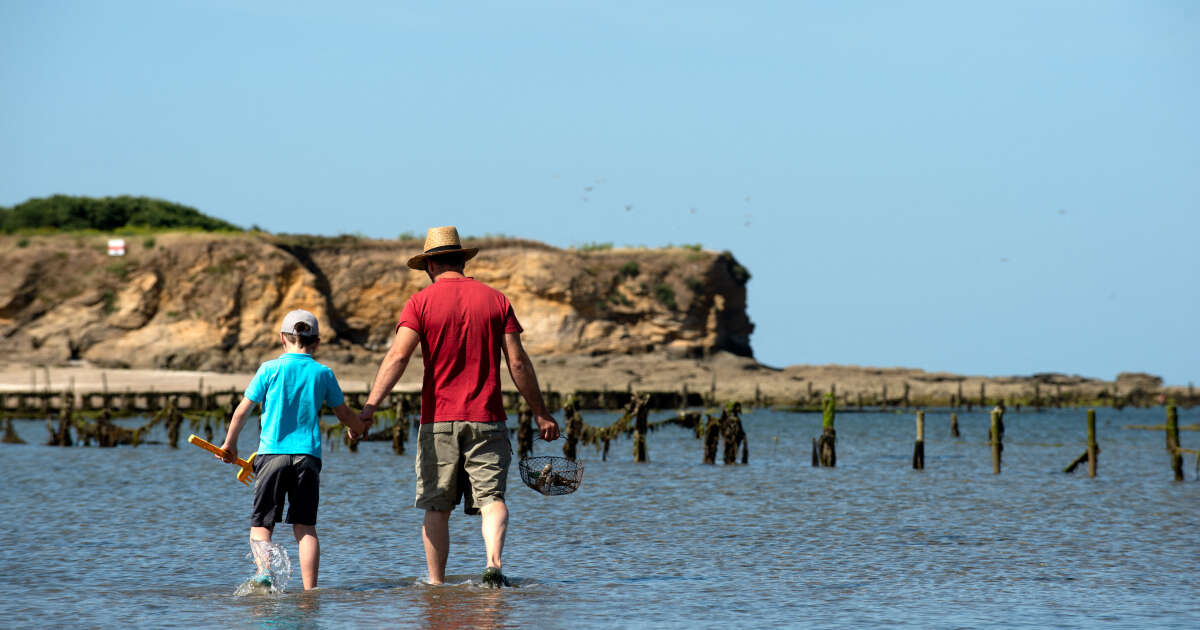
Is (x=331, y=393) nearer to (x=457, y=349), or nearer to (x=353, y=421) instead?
(x=353, y=421)

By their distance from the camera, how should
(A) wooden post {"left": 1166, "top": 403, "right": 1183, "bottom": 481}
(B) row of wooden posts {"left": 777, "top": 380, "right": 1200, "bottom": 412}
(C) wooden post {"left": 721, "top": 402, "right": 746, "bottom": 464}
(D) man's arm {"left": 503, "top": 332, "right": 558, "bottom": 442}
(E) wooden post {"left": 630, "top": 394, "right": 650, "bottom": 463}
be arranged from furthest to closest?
1. (B) row of wooden posts {"left": 777, "top": 380, "right": 1200, "bottom": 412}
2. (E) wooden post {"left": 630, "top": 394, "right": 650, "bottom": 463}
3. (C) wooden post {"left": 721, "top": 402, "right": 746, "bottom": 464}
4. (A) wooden post {"left": 1166, "top": 403, "right": 1183, "bottom": 481}
5. (D) man's arm {"left": 503, "top": 332, "right": 558, "bottom": 442}

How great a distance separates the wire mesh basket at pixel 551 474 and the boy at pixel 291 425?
1515 mm

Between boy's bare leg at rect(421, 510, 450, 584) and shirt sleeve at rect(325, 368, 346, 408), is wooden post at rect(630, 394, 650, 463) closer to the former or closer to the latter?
boy's bare leg at rect(421, 510, 450, 584)

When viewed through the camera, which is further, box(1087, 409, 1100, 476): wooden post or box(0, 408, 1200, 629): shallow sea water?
box(1087, 409, 1100, 476): wooden post

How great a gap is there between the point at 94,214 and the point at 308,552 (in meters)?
96.1

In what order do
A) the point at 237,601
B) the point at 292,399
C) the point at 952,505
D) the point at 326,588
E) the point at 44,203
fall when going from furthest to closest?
the point at 44,203
the point at 952,505
the point at 326,588
the point at 237,601
the point at 292,399

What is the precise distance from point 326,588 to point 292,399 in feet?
6.47

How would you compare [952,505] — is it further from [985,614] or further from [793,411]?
[793,411]

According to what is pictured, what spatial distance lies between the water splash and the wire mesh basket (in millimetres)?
1703

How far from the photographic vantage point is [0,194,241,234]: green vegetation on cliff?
95.3 metres

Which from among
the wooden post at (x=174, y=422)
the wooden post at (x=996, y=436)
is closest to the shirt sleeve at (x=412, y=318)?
the wooden post at (x=996, y=436)

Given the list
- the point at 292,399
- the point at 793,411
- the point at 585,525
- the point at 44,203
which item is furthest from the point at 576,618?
the point at 44,203

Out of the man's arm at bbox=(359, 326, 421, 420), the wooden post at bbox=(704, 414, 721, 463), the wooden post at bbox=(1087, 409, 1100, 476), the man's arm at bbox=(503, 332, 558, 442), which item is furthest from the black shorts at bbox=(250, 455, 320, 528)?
the wooden post at bbox=(704, 414, 721, 463)

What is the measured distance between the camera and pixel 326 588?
9570mm
